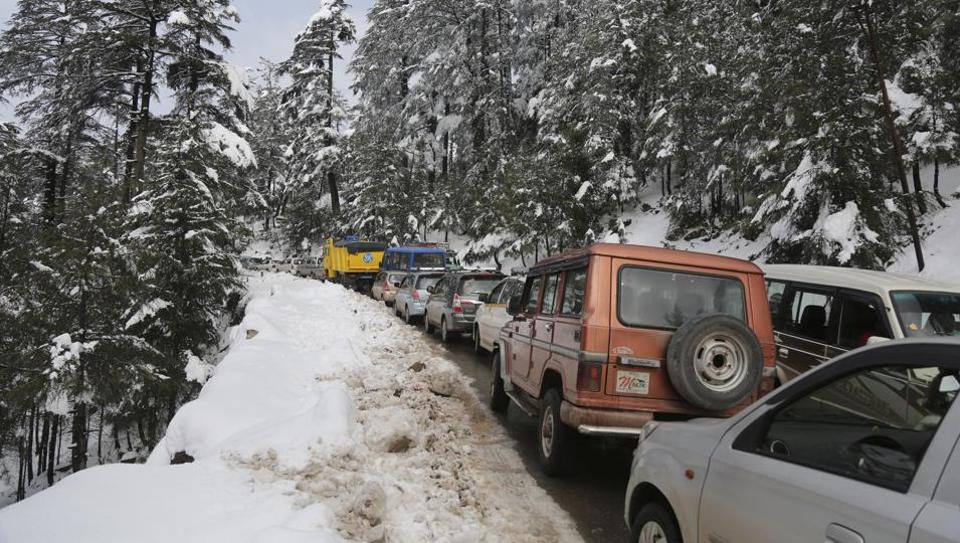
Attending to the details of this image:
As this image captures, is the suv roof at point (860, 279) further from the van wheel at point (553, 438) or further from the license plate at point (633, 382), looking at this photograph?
Answer: the van wheel at point (553, 438)

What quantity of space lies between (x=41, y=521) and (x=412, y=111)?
39321mm

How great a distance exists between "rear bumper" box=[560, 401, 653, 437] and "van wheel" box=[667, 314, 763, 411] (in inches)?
17.1

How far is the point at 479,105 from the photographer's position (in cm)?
3716

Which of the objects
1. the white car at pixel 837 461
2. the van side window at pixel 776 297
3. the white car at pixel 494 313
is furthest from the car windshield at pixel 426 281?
the white car at pixel 837 461

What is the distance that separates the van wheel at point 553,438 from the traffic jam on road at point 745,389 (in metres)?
0.02

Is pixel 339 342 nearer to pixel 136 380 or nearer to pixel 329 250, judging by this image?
pixel 136 380

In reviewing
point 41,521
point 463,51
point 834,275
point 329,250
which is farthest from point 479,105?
point 41,521

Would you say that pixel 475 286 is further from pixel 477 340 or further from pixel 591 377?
pixel 591 377

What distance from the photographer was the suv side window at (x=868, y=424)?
2.02 m

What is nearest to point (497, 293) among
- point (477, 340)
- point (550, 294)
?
point (477, 340)

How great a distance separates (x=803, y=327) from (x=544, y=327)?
139 inches

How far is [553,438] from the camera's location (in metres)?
5.64

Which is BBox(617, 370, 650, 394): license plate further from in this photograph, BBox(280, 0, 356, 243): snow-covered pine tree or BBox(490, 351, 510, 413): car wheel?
BBox(280, 0, 356, 243): snow-covered pine tree

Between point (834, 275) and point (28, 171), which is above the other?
point (28, 171)
